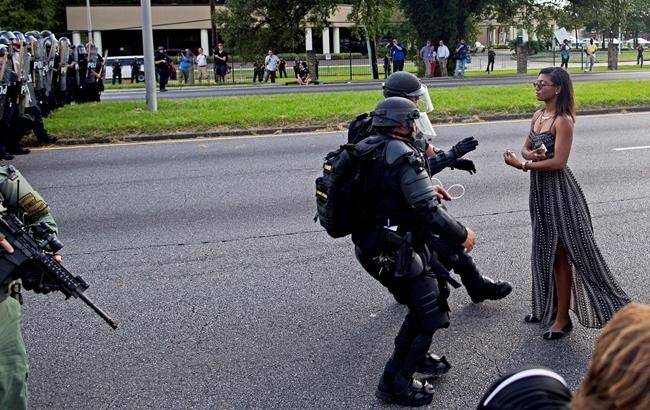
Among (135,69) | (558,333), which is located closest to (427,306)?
(558,333)

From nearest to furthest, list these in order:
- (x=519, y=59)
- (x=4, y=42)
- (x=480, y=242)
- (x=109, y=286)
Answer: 1. (x=109, y=286)
2. (x=480, y=242)
3. (x=4, y=42)
4. (x=519, y=59)

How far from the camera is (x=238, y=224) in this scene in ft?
26.3

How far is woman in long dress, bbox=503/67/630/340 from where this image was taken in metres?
4.88

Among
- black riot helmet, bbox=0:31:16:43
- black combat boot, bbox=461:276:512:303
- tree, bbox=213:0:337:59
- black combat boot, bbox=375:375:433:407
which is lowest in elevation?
black combat boot, bbox=375:375:433:407

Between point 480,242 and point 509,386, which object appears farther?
point 480,242

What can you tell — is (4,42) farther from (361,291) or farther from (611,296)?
(611,296)

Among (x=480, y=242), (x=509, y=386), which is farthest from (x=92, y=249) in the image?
(x=509, y=386)

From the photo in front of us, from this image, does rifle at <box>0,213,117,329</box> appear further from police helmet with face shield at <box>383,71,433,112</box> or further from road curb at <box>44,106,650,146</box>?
road curb at <box>44,106,650,146</box>

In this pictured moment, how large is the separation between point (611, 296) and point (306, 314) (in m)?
2.13

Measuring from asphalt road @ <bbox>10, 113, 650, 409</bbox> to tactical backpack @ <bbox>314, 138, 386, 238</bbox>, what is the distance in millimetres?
1020

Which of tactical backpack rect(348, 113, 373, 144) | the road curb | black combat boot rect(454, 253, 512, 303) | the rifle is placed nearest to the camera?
the rifle

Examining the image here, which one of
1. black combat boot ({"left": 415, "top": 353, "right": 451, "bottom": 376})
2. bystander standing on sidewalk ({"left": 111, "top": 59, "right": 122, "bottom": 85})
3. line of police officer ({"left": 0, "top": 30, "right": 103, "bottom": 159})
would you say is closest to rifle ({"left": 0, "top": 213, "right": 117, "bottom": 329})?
black combat boot ({"left": 415, "top": 353, "right": 451, "bottom": 376})

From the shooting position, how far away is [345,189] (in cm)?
408

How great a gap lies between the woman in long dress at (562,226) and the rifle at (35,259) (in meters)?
2.97
